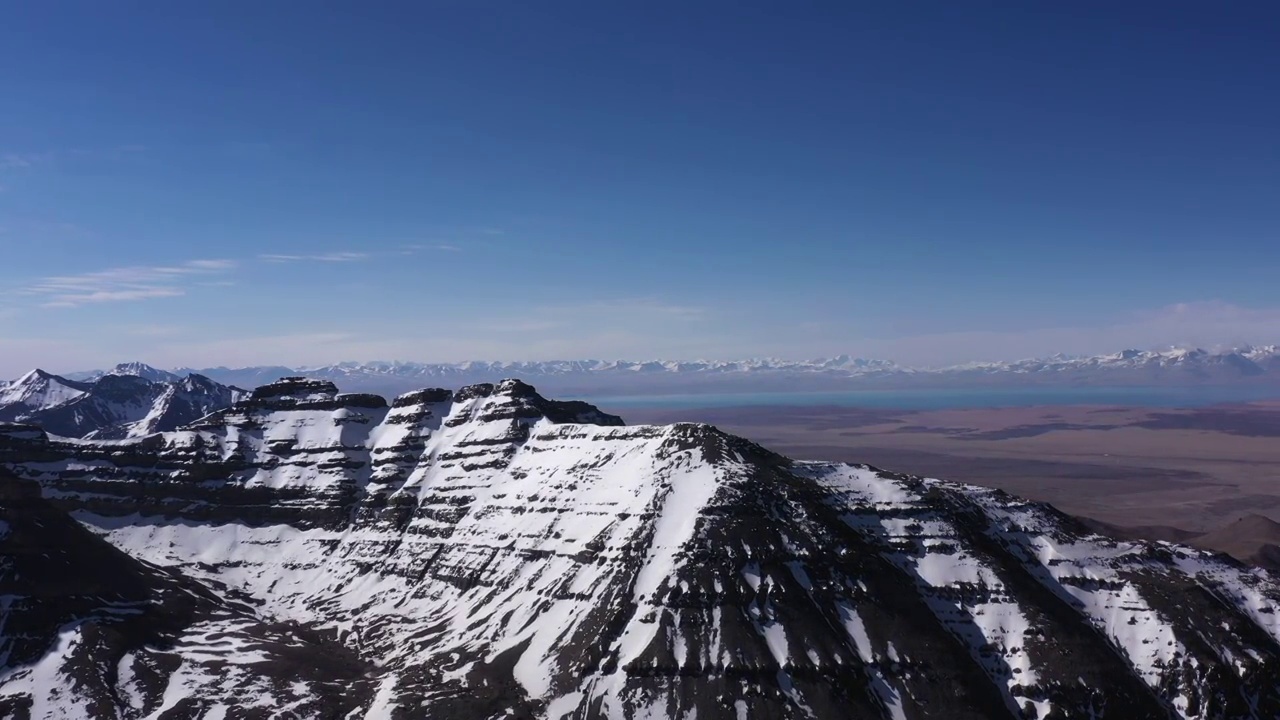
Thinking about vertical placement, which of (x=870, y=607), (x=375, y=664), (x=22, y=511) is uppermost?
(x=22, y=511)

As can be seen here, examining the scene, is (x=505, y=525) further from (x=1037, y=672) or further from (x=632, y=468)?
(x=1037, y=672)

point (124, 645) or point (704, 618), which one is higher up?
→ point (704, 618)

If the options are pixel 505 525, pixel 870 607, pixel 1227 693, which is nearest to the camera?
pixel 1227 693

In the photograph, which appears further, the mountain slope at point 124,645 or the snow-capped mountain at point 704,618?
the mountain slope at point 124,645

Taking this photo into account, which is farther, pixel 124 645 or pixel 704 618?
pixel 124 645

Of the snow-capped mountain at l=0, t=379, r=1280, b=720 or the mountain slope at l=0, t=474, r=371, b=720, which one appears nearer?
the snow-capped mountain at l=0, t=379, r=1280, b=720

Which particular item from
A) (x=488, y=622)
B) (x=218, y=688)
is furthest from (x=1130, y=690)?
(x=218, y=688)

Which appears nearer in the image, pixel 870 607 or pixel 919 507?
pixel 870 607

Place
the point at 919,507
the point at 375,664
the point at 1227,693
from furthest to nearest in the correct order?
the point at 919,507 < the point at 375,664 < the point at 1227,693
